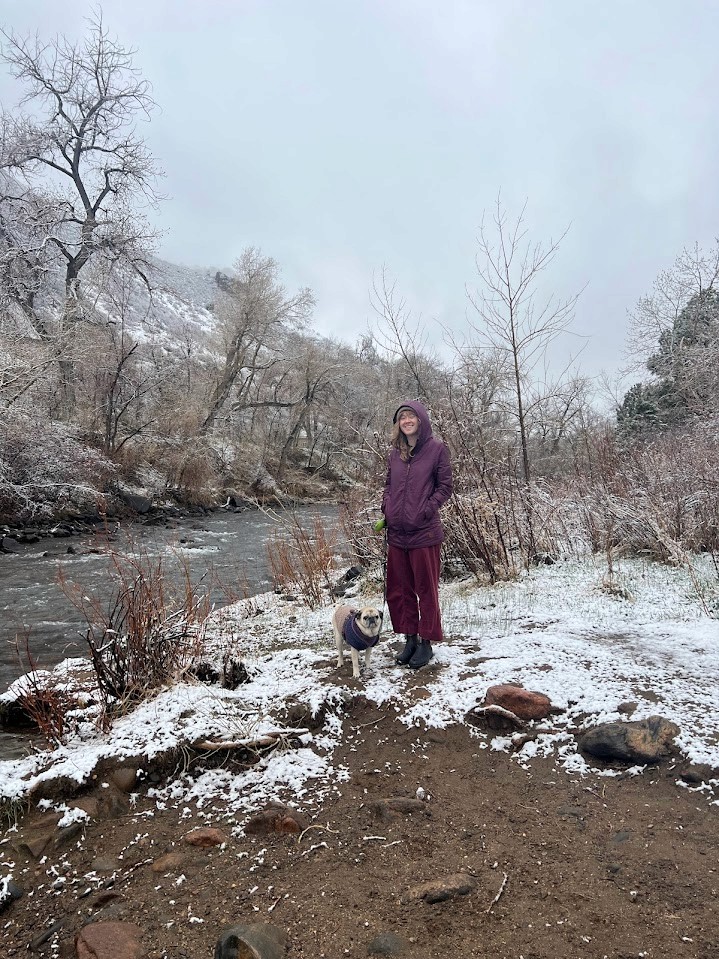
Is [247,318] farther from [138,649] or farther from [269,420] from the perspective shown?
[138,649]

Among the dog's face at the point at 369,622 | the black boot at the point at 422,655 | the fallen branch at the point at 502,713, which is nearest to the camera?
the fallen branch at the point at 502,713

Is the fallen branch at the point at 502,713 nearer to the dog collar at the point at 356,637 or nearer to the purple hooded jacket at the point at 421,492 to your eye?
the dog collar at the point at 356,637

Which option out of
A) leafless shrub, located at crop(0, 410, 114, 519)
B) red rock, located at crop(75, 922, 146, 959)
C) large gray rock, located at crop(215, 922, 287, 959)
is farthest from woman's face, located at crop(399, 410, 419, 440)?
leafless shrub, located at crop(0, 410, 114, 519)

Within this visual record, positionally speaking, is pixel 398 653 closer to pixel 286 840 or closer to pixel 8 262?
pixel 286 840

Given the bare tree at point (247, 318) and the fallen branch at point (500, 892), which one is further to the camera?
the bare tree at point (247, 318)

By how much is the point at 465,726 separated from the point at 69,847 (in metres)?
2.23

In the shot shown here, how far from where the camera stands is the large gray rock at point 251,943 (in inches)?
76.4

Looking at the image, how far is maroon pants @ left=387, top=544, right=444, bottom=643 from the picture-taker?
4.41m

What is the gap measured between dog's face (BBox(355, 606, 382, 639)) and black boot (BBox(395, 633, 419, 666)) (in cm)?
48

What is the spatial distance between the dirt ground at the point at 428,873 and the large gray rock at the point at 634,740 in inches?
4.7

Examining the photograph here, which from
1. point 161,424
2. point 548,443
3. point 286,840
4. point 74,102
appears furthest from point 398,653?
point 74,102

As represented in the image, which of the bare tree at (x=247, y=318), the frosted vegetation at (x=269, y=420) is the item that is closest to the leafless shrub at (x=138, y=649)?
the frosted vegetation at (x=269, y=420)

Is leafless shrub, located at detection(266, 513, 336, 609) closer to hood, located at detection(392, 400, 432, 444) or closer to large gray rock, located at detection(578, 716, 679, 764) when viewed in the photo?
hood, located at detection(392, 400, 432, 444)

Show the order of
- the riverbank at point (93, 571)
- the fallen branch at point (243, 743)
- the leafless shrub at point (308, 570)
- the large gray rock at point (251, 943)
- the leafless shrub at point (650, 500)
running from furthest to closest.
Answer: the leafless shrub at point (308, 570) < the leafless shrub at point (650, 500) < the riverbank at point (93, 571) < the fallen branch at point (243, 743) < the large gray rock at point (251, 943)
